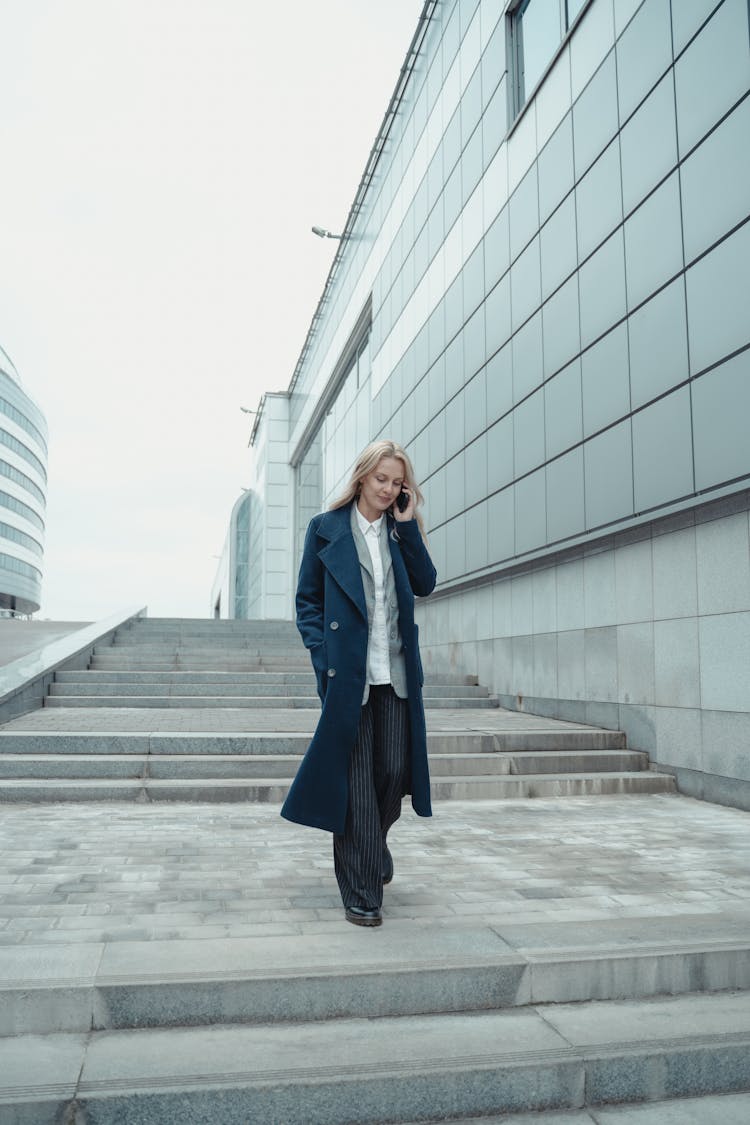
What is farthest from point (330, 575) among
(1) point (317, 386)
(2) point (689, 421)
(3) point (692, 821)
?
(1) point (317, 386)

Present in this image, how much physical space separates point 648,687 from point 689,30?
5.22 meters

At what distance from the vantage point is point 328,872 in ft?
14.0

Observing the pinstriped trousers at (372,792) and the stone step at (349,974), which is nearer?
the stone step at (349,974)

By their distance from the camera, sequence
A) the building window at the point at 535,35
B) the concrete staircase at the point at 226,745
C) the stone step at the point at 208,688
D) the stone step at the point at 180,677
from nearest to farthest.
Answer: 1. the concrete staircase at the point at 226,745
2. the stone step at the point at 208,688
3. the stone step at the point at 180,677
4. the building window at the point at 535,35

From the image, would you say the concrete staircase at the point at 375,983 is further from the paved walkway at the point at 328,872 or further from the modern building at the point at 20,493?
the modern building at the point at 20,493

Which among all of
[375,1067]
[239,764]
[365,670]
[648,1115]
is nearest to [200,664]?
[239,764]

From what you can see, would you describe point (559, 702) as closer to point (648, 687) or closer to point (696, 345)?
point (648, 687)

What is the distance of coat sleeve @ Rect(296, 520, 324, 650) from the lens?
371cm

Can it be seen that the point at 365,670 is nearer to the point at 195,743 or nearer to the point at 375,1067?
the point at 375,1067

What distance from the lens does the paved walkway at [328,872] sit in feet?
11.3

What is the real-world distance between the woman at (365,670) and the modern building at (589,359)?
11.1 ft

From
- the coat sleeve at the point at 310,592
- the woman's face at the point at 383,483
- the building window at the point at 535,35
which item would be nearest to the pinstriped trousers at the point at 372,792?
the coat sleeve at the point at 310,592

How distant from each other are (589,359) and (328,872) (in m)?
6.22

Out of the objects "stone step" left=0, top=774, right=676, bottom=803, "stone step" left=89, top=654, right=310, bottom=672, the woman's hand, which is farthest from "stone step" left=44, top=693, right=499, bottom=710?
the woman's hand
